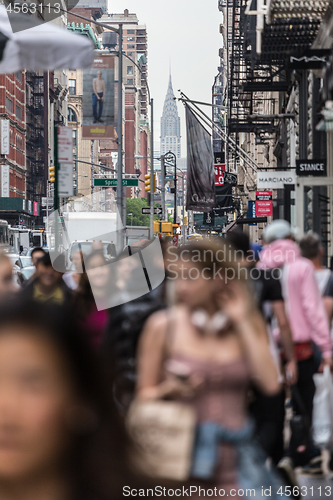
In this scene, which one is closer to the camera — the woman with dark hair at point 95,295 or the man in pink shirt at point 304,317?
the woman with dark hair at point 95,295

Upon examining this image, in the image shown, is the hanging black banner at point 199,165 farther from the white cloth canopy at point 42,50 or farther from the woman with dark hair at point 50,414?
the woman with dark hair at point 50,414

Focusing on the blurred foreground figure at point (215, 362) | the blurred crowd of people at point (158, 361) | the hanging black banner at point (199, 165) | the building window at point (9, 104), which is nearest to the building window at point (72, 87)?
the building window at point (9, 104)

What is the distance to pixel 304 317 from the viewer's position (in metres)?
6.01

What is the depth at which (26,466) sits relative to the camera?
1748mm

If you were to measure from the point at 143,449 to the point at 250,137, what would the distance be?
49119mm

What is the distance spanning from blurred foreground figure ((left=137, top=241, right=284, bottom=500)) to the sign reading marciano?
668 inches

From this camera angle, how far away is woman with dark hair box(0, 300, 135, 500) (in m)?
1.74

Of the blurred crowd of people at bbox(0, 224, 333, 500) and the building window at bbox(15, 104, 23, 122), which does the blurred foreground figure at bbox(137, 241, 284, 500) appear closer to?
the blurred crowd of people at bbox(0, 224, 333, 500)

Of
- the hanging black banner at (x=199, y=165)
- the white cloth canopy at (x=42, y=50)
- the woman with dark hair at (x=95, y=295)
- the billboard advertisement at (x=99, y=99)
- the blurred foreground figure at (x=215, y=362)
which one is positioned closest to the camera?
the blurred foreground figure at (x=215, y=362)

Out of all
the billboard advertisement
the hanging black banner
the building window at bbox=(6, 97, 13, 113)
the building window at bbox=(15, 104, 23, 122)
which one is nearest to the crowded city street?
the billboard advertisement

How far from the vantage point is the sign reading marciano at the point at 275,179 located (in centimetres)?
2000

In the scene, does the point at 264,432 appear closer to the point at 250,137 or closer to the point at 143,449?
the point at 143,449

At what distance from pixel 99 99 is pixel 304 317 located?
15530 mm

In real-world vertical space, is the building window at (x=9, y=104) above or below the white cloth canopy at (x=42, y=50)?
above
